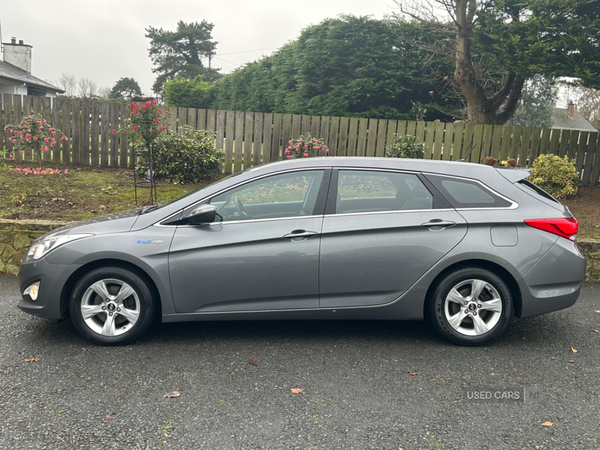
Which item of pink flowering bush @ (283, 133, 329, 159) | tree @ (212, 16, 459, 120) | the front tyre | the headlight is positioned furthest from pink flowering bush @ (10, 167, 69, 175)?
tree @ (212, 16, 459, 120)

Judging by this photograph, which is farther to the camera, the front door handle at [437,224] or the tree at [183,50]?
the tree at [183,50]

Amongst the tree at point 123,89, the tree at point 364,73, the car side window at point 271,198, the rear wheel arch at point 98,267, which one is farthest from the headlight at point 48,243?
the tree at point 123,89

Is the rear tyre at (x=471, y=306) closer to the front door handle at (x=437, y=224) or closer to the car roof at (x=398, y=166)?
the front door handle at (x=437, y=224)

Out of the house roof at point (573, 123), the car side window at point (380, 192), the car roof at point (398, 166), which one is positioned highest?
the house roof at point (573, 123)

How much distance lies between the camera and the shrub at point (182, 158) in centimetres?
1033

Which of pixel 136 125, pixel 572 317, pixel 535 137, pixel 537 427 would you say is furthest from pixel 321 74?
pixel 537 427

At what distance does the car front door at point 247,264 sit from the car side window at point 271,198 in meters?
0.10

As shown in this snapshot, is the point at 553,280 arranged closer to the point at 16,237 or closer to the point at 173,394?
the point at 173,394

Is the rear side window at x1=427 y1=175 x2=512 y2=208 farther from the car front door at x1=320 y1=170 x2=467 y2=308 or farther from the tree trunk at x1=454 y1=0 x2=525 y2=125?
the tree trunk at x1=454 y1=0 x2=525 y2=125

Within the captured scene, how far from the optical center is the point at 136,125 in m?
9.47

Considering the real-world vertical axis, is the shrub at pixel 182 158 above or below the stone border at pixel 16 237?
above

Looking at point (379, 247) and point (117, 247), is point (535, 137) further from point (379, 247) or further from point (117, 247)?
point (117, 247)

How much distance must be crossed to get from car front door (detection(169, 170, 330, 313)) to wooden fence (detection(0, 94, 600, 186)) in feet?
25.8

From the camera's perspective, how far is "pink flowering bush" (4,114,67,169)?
11.3m
